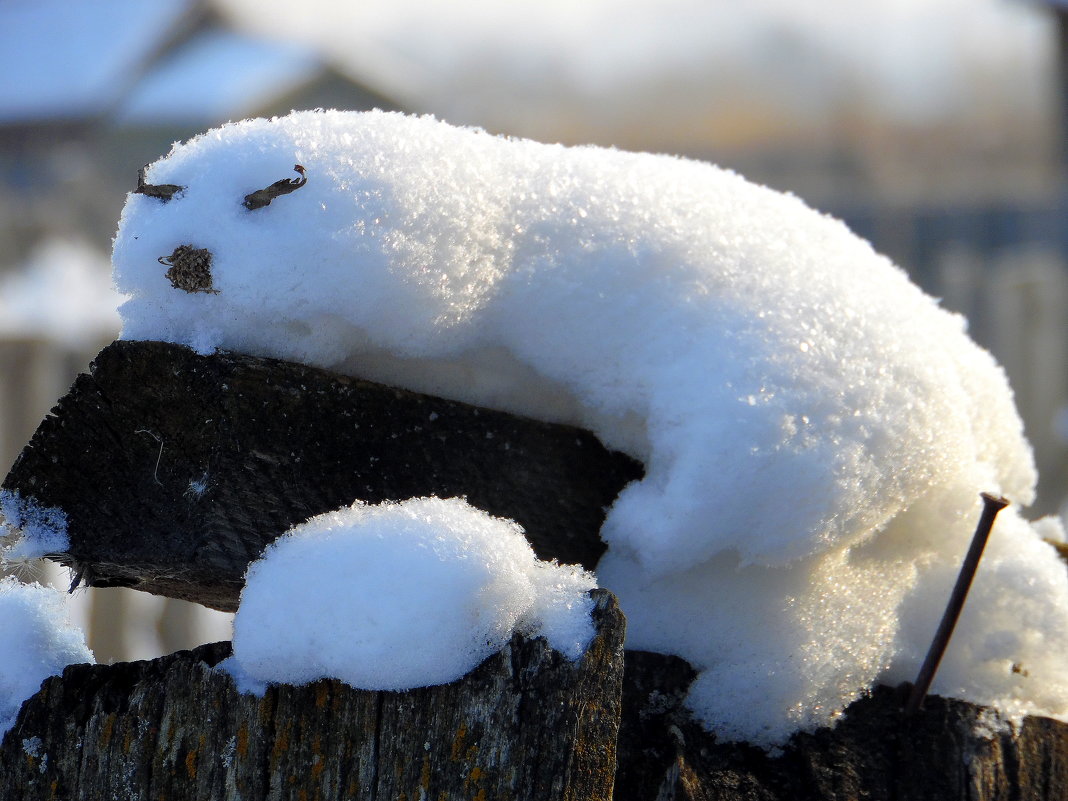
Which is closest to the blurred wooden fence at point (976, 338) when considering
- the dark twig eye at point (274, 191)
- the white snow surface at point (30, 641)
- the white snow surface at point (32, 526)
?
the white snow surface at point (30, 641)

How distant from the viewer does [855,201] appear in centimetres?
1155

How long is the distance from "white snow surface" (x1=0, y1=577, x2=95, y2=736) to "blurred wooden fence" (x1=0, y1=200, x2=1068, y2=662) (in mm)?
169

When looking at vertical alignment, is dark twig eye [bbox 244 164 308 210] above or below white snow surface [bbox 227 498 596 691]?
above

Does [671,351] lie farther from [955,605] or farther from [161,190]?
[161,190]

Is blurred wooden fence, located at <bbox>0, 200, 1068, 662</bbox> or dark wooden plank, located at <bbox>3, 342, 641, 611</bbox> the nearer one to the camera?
dark wooden plank, located at <bbox>3, 342, 641, 611</bbox>

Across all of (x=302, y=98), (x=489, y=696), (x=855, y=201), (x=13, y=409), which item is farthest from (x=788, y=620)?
(x=302, y=98)

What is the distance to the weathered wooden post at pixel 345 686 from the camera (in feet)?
2.71

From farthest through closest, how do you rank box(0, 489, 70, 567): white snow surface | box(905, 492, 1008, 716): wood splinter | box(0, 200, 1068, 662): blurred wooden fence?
box(0, 200, 1068, 662): blurred wooden fence < box(905, 492, 1008, 716): wood splinter < box(0, 489, 70, 567): white snow surface

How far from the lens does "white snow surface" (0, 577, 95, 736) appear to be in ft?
3.18

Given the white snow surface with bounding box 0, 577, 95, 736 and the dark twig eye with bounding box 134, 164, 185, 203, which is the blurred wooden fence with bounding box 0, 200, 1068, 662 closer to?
the white snow surface with bounding box 0, 577, 95, 736

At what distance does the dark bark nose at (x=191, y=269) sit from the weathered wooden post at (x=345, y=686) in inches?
2.6

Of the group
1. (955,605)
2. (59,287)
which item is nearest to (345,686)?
(955,605)

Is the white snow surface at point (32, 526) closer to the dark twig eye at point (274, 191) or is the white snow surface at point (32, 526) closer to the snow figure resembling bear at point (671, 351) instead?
the snow figure resembling bear at point (671, 351)

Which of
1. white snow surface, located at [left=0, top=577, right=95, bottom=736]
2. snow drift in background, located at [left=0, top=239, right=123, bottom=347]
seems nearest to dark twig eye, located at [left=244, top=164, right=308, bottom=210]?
white snow surface, located at [left=0, top=577, right=95, bottom=736]
